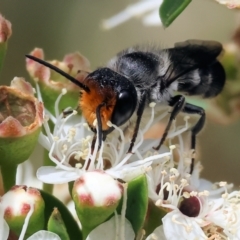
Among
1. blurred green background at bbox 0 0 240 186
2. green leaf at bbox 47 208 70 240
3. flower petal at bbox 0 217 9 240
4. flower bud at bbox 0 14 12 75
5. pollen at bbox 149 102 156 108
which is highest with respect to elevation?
flower bud at bbox 0 14 12 75

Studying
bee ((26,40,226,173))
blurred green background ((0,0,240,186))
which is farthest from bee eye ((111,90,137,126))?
blurred green background ((0,0,240,186))

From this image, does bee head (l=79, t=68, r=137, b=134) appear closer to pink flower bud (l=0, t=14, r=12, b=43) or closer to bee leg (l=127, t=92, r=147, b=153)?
bee leg (l=127, t=92, r=147, b=153)

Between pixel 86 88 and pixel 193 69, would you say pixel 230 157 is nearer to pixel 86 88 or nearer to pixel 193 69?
pixel 193 69

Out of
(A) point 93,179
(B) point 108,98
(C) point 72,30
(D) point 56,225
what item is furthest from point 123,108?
(C) point 72,30

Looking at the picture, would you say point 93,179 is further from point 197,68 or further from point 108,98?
point 197,68

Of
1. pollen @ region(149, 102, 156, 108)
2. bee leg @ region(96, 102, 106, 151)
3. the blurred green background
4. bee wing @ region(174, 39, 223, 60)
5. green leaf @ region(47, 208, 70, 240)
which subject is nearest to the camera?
green leaf @ region(47, 208, 70, 240)

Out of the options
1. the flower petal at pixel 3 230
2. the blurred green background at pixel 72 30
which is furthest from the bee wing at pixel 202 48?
the blurred green background at pixel 72 30

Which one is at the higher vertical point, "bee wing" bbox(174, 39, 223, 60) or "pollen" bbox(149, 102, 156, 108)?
"bee wing" bbox(174, 39, 223, 60)

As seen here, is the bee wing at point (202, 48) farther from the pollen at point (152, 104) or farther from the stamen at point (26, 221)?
the stamen at point (26, 221)
